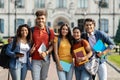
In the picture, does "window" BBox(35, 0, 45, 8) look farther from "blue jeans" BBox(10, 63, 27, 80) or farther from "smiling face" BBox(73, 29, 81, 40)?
"smiling face" BBox(73, 29, 81, 40)

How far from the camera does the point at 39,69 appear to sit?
354 inches

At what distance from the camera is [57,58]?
8.83m

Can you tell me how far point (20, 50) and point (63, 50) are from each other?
94 centimetres

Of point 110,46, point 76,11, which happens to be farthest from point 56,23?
point 110,46

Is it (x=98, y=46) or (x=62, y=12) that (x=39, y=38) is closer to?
(x=98, y=46)

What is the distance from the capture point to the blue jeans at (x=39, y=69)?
29.3 feet

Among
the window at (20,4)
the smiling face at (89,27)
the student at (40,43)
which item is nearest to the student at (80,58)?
the smiling face at (89,27)

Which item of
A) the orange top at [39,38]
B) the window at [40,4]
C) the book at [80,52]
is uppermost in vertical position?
the window at [40,4]

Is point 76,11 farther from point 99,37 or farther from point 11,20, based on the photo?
point 99,37

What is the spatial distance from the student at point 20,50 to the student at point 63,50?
2.12 feet

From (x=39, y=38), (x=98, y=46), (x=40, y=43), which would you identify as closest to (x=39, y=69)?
(x=40, y=43)

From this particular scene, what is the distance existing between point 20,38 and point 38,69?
0.79 metres

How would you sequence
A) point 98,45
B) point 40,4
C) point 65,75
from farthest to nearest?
point 40,4, point 98,45, point 65,75

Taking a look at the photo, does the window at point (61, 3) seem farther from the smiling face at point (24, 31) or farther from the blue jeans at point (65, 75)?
the blue jeans at point (65, 75)
